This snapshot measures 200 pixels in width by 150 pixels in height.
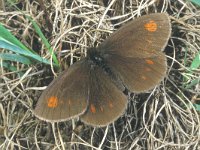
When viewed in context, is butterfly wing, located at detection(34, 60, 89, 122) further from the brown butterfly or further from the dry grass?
the dry grass

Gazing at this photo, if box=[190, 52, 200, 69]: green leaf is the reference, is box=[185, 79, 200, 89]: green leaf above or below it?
below

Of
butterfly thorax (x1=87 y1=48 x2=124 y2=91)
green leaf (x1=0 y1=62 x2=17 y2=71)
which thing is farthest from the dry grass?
butterfly thorax (x1=87 y1=48 x2=124 y2=91)

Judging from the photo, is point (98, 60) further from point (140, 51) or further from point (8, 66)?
point (8, 66)

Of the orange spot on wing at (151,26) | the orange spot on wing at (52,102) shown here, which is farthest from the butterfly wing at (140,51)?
the orange spot on wing at (52,102)

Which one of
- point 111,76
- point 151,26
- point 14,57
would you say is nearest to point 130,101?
point 111,76

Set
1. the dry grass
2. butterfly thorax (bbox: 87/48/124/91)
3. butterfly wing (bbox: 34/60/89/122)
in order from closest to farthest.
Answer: butterfly wing (bbox: 34/60/89/122)
butterfly thorax (bbox: 87/48/124/91)
the dry grass

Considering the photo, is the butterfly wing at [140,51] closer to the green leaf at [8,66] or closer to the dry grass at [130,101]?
the dry grass at [130,101]

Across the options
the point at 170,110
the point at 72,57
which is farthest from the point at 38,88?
the point at 170,110
